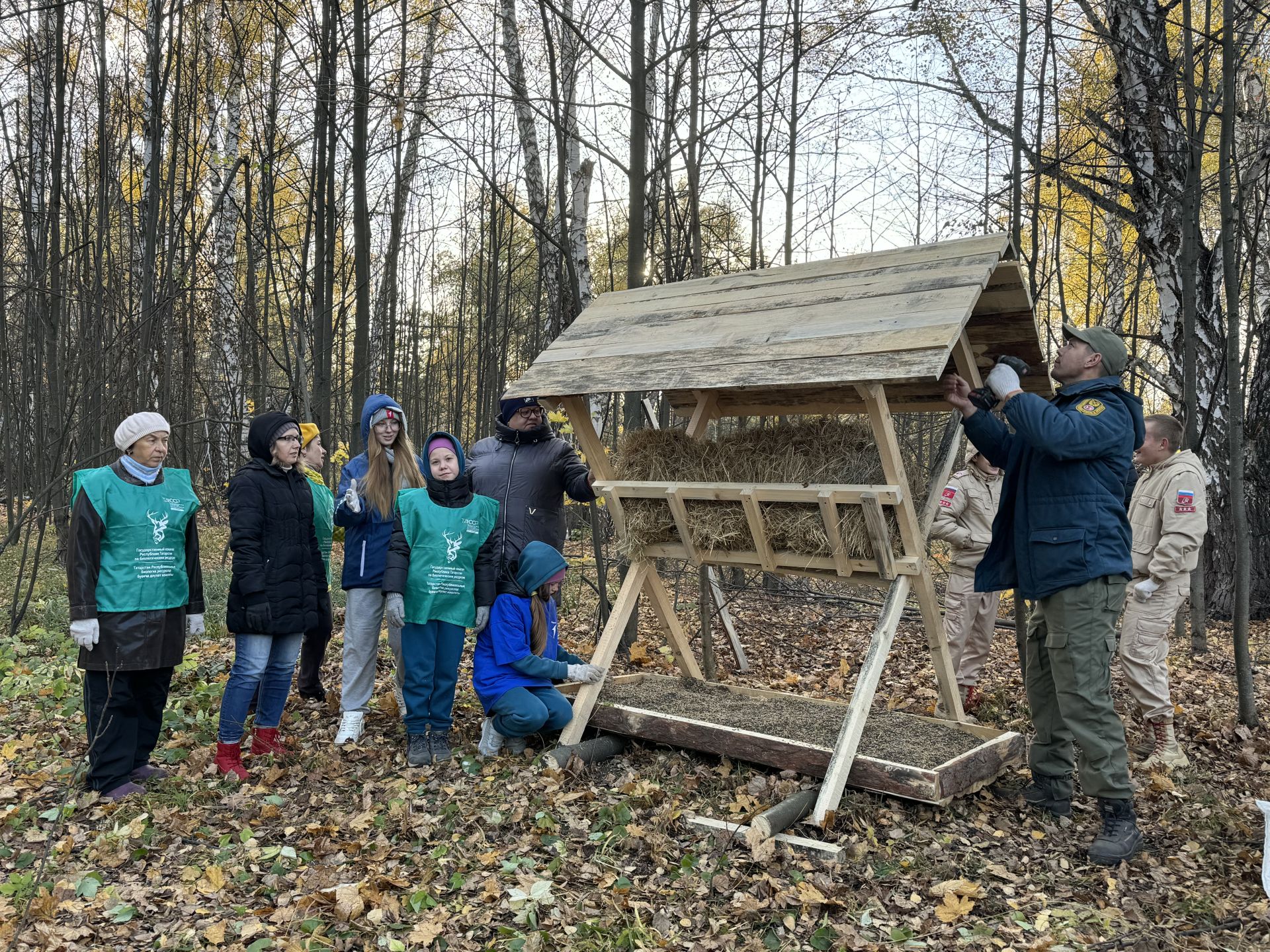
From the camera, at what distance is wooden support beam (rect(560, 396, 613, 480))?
505cm

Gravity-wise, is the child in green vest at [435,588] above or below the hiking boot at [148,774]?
above

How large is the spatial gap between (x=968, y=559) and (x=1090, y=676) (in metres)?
2.33

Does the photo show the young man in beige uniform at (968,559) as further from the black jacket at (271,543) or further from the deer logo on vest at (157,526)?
the deer logo on vest at (157,526)

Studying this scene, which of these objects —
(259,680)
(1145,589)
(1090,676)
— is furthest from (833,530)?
(259,680)

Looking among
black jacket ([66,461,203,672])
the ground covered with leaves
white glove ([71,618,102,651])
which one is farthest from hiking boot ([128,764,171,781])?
white glove ([71,618,102,651])

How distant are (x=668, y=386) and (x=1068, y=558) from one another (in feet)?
6.74

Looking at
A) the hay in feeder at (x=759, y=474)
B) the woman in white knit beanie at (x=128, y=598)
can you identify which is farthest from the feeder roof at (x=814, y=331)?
the woman in white knit beanie at (x=128, y=598)

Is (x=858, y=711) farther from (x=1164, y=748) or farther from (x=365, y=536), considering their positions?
(x=365, y=536)

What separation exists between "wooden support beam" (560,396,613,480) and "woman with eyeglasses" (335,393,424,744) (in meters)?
1.18

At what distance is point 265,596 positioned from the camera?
15.9ft

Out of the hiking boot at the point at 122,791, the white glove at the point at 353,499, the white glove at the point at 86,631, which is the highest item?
the white glove at the point at 353,499

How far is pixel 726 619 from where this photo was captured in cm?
684

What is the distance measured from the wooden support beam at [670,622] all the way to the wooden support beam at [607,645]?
69 mm

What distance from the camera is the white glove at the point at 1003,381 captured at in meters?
4.10
